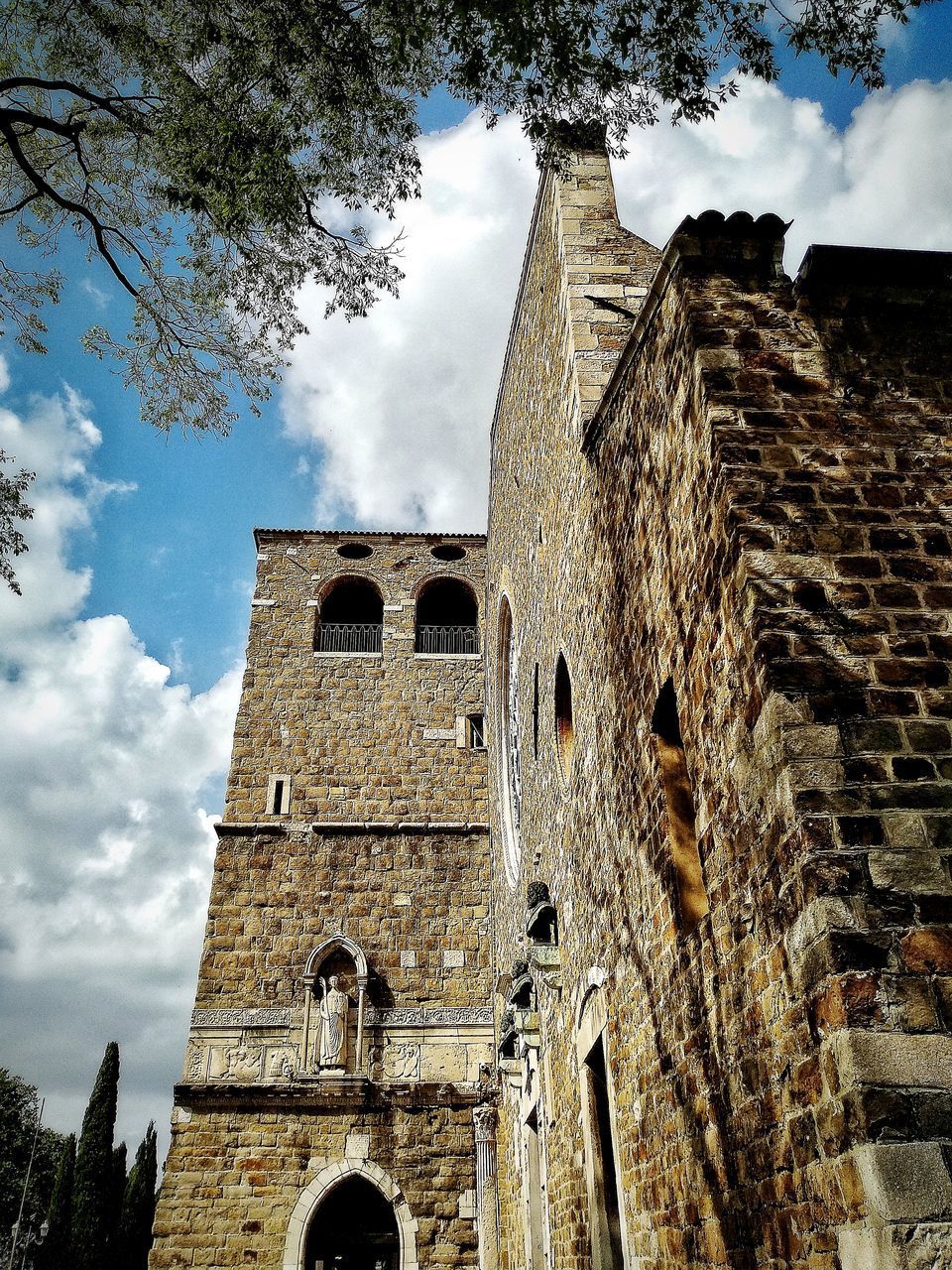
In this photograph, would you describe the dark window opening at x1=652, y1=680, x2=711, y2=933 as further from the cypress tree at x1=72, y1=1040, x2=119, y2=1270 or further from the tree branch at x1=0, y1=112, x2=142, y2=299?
the cypress tree at x1=72, y1=1040, x2=119, y2=1270

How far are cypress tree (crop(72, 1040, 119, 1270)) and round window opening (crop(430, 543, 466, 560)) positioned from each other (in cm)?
1906

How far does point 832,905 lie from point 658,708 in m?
1.70

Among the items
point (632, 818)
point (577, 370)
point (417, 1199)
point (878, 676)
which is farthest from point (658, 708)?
point (417, 1199)

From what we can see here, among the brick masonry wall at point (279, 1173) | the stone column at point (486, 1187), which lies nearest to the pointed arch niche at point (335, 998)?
the brick masonry wall at point (279, 1173)

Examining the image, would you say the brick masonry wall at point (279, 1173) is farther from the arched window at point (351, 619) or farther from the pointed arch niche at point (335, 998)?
the arched window at point (351, 619)

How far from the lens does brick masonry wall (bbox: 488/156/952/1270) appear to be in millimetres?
2438

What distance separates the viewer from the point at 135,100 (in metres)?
6.03

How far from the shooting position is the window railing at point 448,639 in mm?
15320

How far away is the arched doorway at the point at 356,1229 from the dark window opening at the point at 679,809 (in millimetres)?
9143

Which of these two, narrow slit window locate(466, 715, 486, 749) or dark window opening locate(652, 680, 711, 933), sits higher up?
narrow slit window locate(466, 715, 486, 749)

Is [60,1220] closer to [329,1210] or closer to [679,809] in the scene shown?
[329,1210]

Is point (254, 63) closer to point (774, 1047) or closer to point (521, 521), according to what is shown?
point (521, 521)

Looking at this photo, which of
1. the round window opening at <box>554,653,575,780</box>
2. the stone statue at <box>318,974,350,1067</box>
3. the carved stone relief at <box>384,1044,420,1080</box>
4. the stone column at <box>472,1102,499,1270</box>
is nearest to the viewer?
the round window opening at <box>554,653,575,780</box>

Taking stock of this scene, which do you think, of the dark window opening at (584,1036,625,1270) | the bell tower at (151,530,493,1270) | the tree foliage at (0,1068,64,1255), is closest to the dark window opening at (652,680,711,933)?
the dark window opening at (584,1036,625,1270)
